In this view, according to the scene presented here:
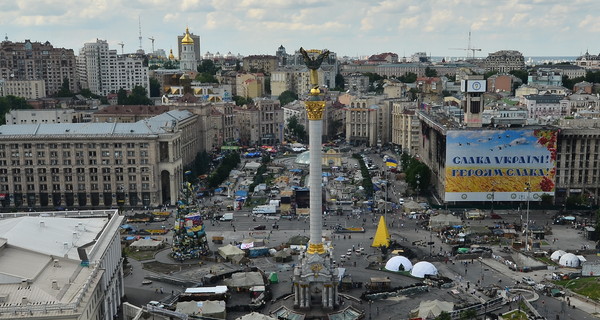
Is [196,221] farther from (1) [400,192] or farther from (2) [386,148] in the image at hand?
(2) [386,148]

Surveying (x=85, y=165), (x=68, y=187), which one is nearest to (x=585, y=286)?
(x=85, y=165)

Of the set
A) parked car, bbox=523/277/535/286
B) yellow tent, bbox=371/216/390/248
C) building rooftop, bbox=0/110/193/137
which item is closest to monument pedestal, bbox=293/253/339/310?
yellow tent, bbox=371/216/390/248

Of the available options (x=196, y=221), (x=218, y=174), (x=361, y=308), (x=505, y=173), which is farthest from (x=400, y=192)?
(x=361, y=308)

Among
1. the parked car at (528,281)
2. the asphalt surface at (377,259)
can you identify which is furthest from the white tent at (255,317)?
the parked car at (528,281)

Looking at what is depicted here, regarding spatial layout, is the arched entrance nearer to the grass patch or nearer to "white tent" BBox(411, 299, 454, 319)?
"white tent" BBox(411, 299, 454, 319)

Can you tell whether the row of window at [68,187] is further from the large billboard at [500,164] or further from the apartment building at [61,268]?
the large billboard at [500,164]

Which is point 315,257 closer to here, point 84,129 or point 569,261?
point 569,261
